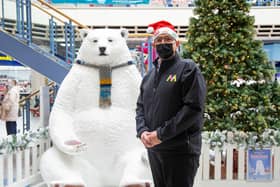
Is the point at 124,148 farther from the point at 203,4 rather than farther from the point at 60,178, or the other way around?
the point at 203,4

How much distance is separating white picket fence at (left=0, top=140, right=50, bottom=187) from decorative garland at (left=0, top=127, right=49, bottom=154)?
0.04 metres

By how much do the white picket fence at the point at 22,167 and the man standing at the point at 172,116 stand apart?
1.80m

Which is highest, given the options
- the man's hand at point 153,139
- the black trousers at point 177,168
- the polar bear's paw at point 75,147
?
the man's hand at point 153,139

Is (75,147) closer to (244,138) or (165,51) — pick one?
(165,51)

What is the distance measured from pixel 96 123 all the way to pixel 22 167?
895 mm

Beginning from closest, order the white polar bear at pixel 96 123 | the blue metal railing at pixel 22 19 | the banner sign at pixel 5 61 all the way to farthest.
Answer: the white polar bear at pixel 96 123 → the blue metal railing at pixel 22 19 → the banner sign at pixel 5 61

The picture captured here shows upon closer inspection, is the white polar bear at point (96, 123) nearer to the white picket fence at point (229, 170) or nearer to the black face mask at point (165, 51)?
the white picket fence at point (229, 170)

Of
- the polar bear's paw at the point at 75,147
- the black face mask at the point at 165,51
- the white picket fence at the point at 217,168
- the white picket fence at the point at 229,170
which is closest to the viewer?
the black face mask at the point at 165,51

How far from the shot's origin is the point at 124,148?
350 centimetres

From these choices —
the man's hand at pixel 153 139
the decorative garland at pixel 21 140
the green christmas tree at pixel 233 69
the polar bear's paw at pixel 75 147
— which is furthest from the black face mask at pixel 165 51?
the decorative garland at pixel 21 140

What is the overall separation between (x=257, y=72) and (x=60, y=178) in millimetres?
2032

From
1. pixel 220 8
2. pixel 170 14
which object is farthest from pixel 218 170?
pixel 170 14

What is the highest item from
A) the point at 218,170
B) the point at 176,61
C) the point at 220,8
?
the point at 220,8

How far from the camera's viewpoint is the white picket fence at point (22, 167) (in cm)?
354
